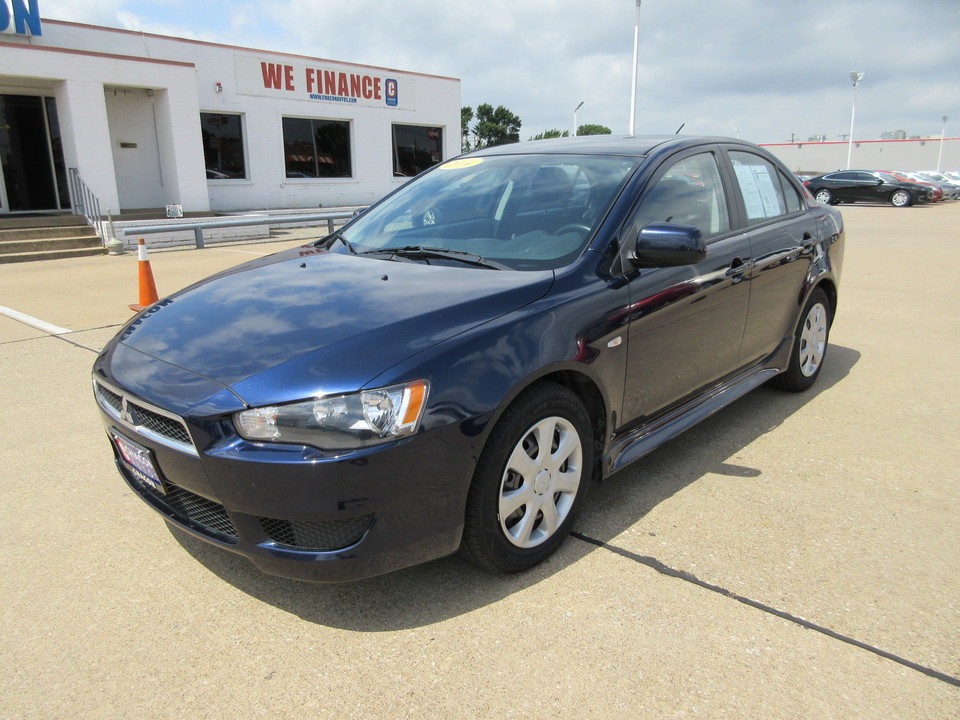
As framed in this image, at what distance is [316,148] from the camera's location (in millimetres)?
21312

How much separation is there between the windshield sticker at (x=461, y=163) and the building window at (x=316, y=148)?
17581 mm

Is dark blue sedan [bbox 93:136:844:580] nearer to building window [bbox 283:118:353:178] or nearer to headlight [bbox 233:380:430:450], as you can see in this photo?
headlight [bbox 233:380:430:450]

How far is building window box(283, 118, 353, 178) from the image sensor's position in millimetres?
20578

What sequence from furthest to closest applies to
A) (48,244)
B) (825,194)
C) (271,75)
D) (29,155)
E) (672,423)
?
(825,194) → (271,75) → (29,155) → (48,244) → (672,423)

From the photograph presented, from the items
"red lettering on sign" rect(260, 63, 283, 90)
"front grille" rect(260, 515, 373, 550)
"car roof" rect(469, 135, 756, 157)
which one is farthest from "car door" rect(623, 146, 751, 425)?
"red lettering on sign" rect(260, 63, 283, 90)

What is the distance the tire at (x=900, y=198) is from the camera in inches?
1123

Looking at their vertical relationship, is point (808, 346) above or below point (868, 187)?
below

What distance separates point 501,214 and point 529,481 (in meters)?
1.44

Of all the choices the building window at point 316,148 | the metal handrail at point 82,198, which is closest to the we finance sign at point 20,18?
the metal handrail at point 82,198

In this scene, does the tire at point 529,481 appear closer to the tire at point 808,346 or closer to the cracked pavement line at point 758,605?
the cracked pavement line at point 758,605

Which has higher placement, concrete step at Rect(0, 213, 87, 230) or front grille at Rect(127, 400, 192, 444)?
concrete step at Rect(0, 213, 87, 230)

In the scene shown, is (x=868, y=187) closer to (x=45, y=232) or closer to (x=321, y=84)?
(x=321, y=84)

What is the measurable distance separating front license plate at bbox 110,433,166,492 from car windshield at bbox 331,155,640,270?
1.40 m

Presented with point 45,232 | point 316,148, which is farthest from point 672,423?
point 316,148
